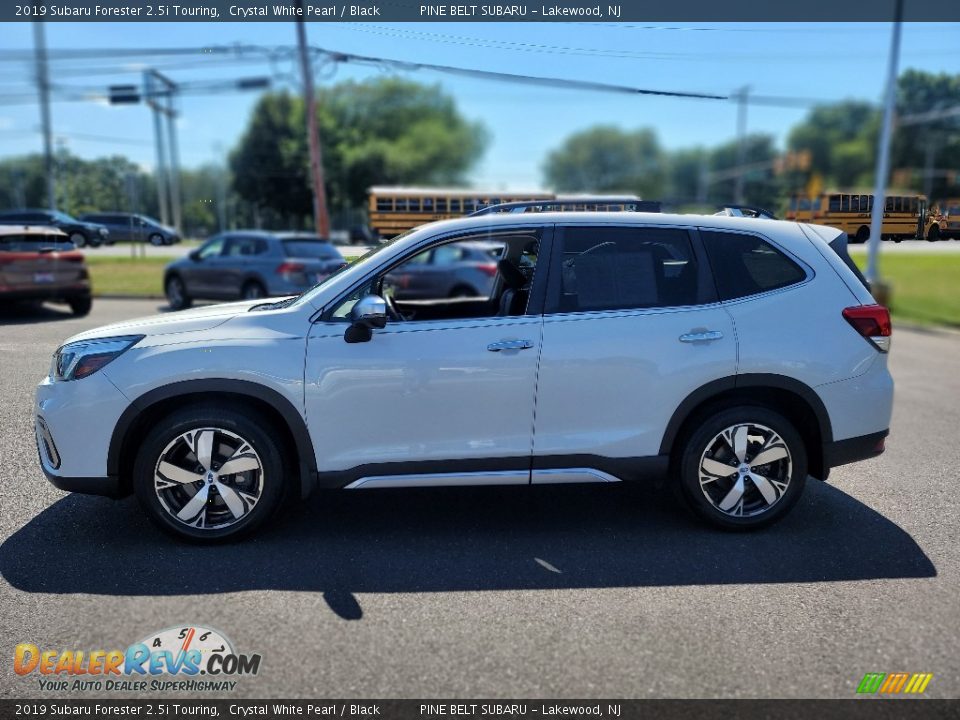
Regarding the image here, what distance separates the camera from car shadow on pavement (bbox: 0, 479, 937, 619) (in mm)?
3750

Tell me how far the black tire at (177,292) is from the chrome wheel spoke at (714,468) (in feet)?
43.4

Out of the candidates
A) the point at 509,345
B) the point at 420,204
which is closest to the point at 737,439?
the point at 509,345

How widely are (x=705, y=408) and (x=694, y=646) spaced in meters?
1.54

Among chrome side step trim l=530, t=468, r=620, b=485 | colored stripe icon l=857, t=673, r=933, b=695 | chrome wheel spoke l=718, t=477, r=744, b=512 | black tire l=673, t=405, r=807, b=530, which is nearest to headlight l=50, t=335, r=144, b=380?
chrome side step trim l=530, t=468, r=620, b=485

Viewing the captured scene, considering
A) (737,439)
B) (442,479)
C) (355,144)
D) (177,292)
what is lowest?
(177,292)

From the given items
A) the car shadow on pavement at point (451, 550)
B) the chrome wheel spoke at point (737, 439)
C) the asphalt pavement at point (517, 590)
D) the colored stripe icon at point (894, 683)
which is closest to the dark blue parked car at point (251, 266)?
the asphalt pavement at point (517, 590)

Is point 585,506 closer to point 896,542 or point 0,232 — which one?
point 896,542

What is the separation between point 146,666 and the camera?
3053mm

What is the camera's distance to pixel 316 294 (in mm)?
4211

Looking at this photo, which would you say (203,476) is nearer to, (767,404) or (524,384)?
(524,384)

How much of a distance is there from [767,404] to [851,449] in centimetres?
53

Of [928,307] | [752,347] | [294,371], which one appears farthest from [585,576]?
[928,307]

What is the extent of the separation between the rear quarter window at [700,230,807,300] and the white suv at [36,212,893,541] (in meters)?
0.01

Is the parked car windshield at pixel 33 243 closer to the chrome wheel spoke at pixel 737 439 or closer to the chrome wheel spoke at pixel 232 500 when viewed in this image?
the chrome wheel spoke at pixel 232 500
